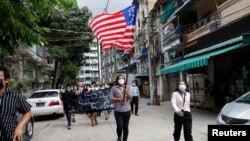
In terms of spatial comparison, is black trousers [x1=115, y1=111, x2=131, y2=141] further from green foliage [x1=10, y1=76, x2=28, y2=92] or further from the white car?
green foliage [x1=10, y1=76, x2=28, y2=92]

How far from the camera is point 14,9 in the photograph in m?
6.88

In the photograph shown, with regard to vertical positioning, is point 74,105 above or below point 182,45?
below

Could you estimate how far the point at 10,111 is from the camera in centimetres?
452

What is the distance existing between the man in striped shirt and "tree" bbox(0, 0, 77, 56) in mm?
2264

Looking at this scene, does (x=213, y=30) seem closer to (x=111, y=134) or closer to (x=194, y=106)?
(x=194, y=106)

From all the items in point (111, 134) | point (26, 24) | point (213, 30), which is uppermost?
point (213, 30)

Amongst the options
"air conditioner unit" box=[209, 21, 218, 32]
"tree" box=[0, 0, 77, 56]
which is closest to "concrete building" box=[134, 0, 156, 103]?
"air conditioner unit" box=[209, 21, 218, 32]

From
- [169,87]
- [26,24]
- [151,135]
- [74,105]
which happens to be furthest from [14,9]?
[169,87]

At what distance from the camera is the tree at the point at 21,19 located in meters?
6.61

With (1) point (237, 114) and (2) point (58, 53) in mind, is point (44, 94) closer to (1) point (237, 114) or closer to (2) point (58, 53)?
(1) point (237, 114)

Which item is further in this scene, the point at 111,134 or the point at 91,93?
the point at 91,93

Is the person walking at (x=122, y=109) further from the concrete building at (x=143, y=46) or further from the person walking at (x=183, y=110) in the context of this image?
the concrete building at (x=143, y=46)

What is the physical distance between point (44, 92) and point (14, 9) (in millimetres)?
13197

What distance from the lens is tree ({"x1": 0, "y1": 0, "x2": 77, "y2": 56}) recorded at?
661 centimetres
